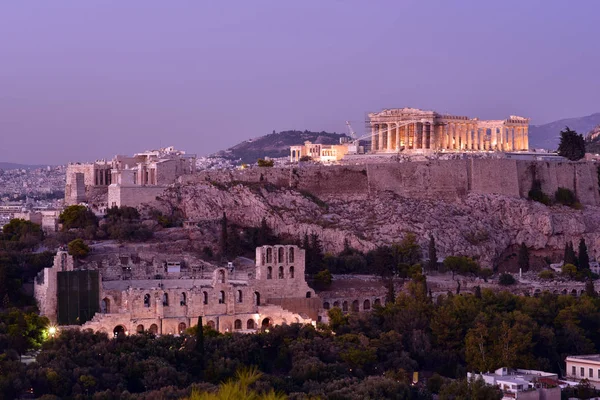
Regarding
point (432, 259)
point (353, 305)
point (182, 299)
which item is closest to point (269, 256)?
point (182, 299)

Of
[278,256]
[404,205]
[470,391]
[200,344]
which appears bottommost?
[470,391]

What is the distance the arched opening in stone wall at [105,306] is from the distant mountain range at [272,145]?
252 ft

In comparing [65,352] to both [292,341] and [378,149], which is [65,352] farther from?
[378,149]

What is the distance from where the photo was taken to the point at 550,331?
60.0 m

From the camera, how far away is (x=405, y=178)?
81.4m

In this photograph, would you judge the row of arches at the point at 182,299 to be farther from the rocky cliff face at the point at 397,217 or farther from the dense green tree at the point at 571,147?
the dense green tree at the point at 571,147

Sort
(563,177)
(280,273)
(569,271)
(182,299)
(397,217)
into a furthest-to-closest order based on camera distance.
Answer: (563,177)
(397,217)
(569,271)
(280,273)
(182,299)

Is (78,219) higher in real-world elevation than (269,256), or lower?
higher

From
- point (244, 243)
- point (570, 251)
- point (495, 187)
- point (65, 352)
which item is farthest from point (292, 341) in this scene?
point (495, 187)

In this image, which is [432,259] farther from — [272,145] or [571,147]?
[272,145]

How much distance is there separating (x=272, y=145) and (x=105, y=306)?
311 ft

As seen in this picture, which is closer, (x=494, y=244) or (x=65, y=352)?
(x=65, y=352)

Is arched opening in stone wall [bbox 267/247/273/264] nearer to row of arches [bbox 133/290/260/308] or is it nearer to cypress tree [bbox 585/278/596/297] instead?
row of arches [bbox 133/290/260/308]

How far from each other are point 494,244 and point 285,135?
7913 centimetres
